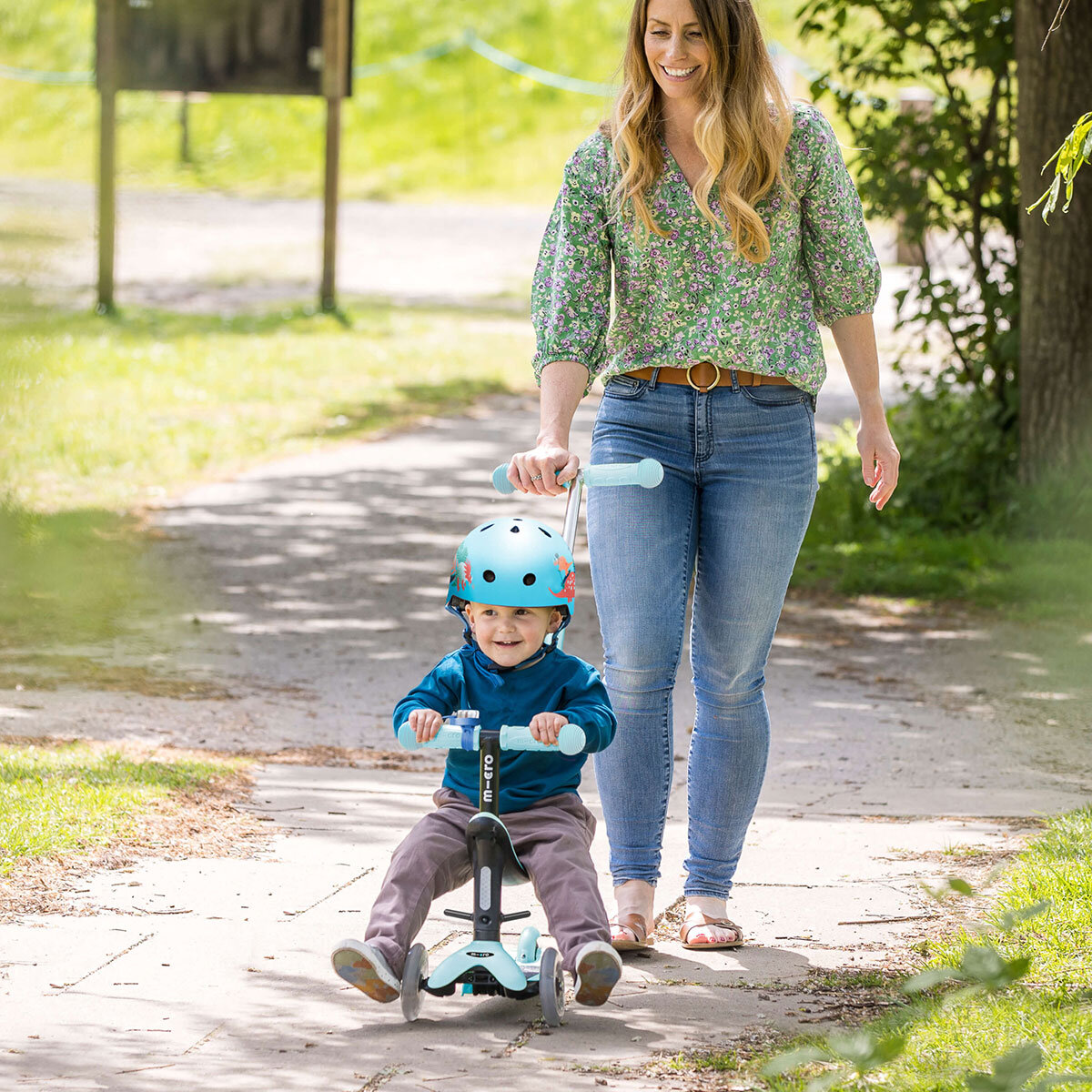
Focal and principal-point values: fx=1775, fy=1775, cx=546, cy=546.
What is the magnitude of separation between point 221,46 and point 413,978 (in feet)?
Answer: 41.6

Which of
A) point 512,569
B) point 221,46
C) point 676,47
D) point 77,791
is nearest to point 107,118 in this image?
point 221,46

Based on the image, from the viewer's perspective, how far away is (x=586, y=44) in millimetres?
28422

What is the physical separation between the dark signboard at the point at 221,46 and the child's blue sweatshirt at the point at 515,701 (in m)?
11.9

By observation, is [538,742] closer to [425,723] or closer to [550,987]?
[425,723]

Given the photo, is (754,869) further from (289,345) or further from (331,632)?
(289,345)

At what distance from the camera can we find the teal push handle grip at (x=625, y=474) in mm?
3420

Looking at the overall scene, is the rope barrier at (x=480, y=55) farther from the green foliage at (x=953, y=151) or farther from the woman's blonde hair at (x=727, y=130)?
the woman's blonde hair at (x=727, y=130)

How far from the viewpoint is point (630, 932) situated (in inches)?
149

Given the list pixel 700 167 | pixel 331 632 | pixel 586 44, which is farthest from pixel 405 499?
pixel 586 44

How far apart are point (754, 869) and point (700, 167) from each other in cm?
183

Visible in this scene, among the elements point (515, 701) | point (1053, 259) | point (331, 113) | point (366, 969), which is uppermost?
point (331, 113)

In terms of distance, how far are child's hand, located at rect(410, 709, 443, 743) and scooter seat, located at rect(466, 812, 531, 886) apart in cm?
18

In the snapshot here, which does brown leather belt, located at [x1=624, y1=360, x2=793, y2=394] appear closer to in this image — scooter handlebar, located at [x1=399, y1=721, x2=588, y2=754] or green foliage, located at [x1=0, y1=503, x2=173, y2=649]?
scooter handlebar, located at [x1=399, y1=721, x2=588, y2=754]

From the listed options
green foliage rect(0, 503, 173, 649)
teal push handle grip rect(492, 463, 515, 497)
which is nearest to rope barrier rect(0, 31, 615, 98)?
green foliage rect(0, 503, 173, 649)
